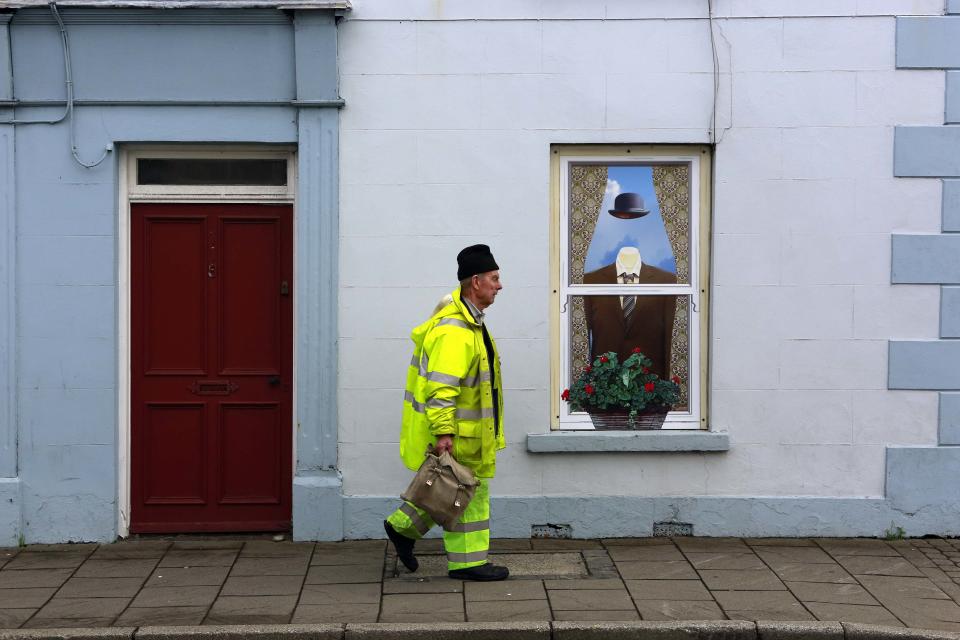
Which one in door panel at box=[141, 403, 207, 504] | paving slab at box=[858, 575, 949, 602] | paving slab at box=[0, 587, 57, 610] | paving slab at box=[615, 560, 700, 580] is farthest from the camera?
door panel at box=[141, 403, 207, 504]

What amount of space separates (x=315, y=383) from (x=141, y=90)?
2.34 metres

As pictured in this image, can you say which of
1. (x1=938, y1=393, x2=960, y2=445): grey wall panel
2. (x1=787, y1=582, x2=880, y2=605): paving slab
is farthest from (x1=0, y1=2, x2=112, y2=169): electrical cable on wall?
(x1=938, y1=393, x2=960, y2=445): grey wall panel

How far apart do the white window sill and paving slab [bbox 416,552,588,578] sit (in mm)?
749

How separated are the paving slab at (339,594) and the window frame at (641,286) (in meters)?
1.97

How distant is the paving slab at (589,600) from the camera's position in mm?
6180

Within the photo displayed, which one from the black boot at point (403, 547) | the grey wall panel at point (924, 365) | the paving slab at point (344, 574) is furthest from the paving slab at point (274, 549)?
the grey wall panel at point (924, 365)

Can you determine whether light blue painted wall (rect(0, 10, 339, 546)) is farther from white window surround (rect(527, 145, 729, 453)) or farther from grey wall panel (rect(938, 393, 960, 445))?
grey wall panel (rect(938, 393, 960, 445))

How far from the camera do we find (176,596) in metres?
6.49

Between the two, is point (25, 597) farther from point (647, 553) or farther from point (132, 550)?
point (647, 553)

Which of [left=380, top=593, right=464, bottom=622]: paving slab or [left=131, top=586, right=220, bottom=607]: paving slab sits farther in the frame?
[left=131, top=586, right=220, bottom=607]: paving slab

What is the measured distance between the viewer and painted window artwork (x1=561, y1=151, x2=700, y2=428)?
795 cm

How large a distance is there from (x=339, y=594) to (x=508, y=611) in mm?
1044

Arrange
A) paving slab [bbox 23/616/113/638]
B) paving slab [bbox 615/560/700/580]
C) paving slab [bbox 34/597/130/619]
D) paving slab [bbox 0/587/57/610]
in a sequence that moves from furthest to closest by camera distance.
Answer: paving slab [bbox 615/560/700/580], paving slab [bbox 0/587/57/610], paving slab [bbox 34/597/130/619], paving slab [bbox 23/616/113/638]

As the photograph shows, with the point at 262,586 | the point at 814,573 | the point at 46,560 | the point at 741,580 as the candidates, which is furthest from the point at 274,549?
the point at 814,573
